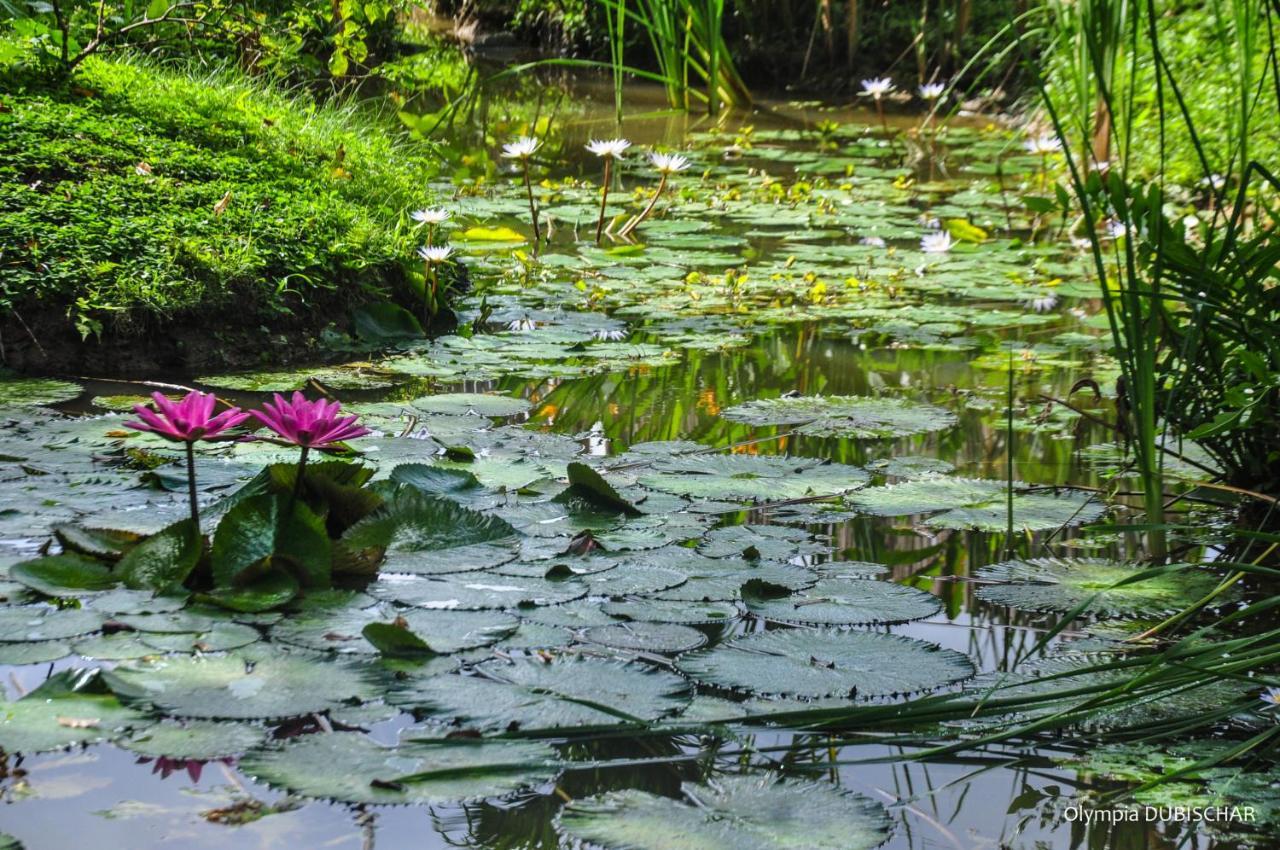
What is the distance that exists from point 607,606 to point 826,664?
0.32 m

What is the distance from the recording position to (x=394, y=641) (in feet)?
5.18

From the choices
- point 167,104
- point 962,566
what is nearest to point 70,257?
point 167,104

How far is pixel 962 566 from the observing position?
2.01 m

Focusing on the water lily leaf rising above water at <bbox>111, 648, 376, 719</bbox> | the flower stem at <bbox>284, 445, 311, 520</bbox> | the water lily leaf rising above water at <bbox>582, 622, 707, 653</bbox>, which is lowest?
the water lily leaf rising above water at <bbox>582, 622, 707, 653</bbox>

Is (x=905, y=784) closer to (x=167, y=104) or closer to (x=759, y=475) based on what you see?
(x=759, y=475)

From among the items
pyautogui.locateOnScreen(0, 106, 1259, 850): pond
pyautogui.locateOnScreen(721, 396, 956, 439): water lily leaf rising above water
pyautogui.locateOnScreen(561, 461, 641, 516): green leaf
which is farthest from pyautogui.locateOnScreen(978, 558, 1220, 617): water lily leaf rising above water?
pyautogui.locateOnScreen(721, 396, 956, 439): water lily leaf rising above water

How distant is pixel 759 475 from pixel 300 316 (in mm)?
1446

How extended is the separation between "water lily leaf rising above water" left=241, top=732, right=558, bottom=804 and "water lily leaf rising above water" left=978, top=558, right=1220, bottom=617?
0.80m

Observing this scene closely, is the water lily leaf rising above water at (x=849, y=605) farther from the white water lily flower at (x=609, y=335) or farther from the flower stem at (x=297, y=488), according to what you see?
the white water lily flower at (x=609, y=335)

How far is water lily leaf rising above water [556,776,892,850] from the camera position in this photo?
121cm

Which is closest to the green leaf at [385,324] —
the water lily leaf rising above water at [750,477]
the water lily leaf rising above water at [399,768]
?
the water lily leaf rising above water at [750,477]

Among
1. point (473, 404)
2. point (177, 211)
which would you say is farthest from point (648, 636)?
point (177, 211)

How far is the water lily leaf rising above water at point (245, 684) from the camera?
4.69 feet

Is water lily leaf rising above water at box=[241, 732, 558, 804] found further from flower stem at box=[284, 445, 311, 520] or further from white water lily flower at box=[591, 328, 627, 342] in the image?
white water lily flower at box=[591, 328, 627, 342]
